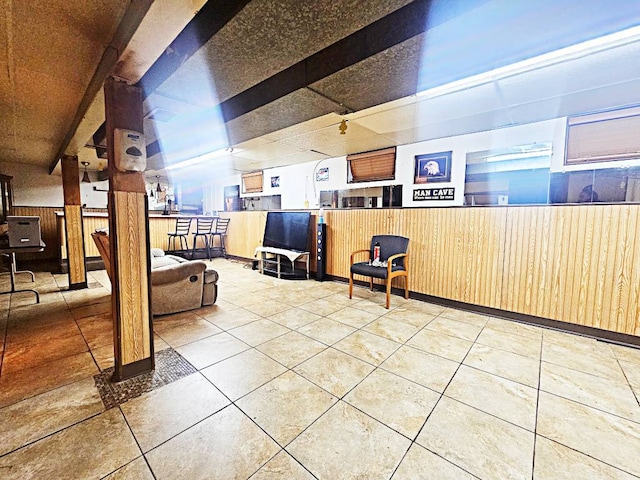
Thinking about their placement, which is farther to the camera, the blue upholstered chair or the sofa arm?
the blue upholstered chair

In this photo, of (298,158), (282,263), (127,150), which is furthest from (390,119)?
(282,263)

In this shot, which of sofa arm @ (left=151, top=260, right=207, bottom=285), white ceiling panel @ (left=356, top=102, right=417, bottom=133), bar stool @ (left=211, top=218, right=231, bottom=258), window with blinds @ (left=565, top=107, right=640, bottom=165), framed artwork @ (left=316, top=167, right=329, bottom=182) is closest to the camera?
window with blinds @ (left=565, top=107, right=640, bottom=165)

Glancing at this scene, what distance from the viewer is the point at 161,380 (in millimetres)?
2061

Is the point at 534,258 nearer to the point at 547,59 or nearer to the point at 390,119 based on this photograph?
the point at 547,59

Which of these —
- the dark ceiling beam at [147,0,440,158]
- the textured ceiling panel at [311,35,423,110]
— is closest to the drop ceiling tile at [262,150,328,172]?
the dark ceiling beam at [147,0,440,158]

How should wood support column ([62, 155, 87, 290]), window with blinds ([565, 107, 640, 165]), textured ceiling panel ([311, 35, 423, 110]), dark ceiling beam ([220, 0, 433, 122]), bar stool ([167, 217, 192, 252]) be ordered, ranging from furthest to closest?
1. bar stool ([167, 217, 192, 252])
2. wood support column ([62, 155, 87, 290])
3. window with blinds ([565, 107, 640, 165])
4. textured ceiling panel ([311, 35, 423, 110])
5. dark ceiling beam ([220, 0, 433, 122])

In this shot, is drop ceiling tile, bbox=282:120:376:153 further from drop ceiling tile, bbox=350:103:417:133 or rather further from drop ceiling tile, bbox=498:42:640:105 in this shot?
drop ceiling tile, bbox=498:42:640:105

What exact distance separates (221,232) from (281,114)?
525cm

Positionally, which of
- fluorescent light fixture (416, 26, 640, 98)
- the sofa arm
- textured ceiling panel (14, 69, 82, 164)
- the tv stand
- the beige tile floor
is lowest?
the beige tile floor

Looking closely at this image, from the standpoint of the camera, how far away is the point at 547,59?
80.5 inches

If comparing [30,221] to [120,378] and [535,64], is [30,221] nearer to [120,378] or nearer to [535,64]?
[120,378]

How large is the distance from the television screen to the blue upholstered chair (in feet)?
4.84

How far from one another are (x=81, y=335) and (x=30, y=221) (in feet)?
6.96

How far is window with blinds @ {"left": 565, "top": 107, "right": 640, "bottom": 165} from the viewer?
9.28 ft
